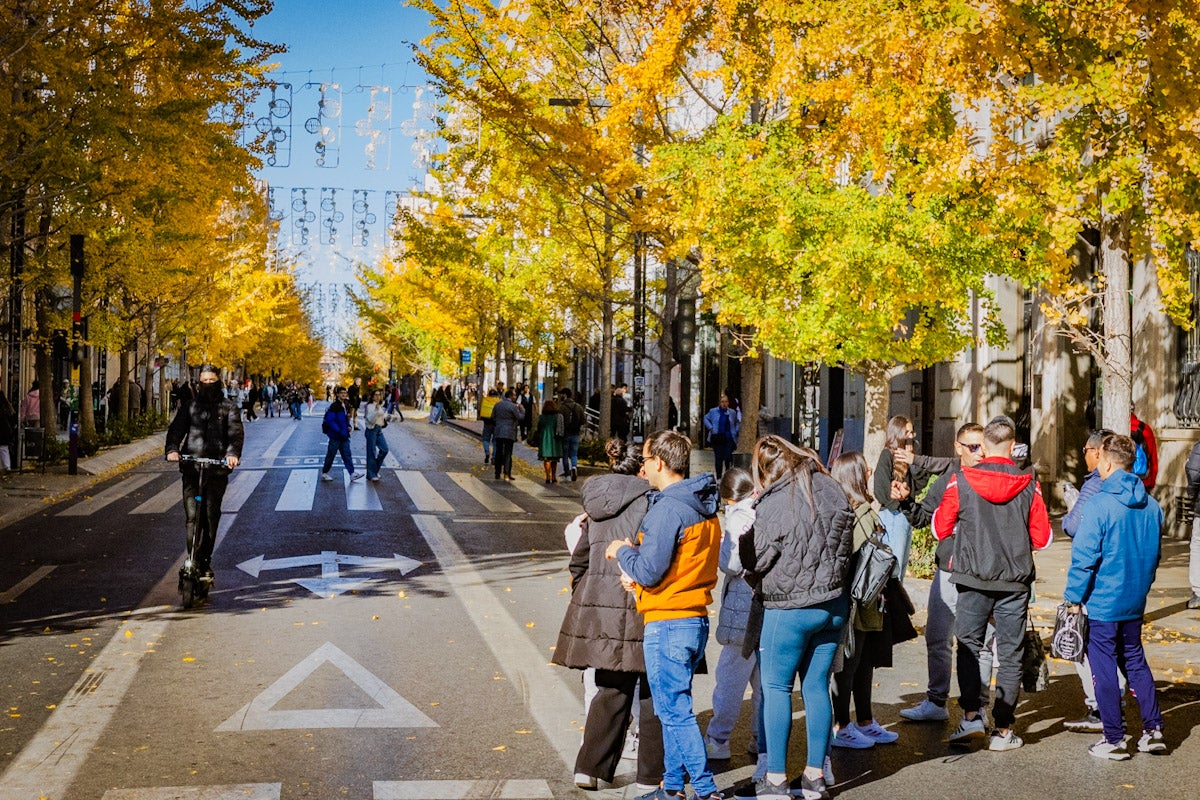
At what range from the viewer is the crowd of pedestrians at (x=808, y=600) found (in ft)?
18.6

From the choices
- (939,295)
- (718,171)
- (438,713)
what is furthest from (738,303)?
(438,713)

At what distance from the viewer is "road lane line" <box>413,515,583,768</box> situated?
23.4ft

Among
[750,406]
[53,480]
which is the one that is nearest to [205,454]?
[53,480]

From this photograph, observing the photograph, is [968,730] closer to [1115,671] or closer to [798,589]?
[1115,671]

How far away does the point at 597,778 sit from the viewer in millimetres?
6059

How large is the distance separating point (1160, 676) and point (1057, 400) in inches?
452

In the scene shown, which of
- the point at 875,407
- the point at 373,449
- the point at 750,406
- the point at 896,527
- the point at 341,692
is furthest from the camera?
the point at 373,449

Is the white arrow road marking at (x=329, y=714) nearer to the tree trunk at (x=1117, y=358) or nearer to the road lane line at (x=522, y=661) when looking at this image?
the road lane line at (x=522, y=661)

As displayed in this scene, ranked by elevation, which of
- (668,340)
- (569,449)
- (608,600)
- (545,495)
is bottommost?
(545,495)

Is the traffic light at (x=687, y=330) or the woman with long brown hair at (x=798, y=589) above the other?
→ the traffic light at (x=687, y=330)

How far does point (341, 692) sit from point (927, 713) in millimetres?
3328

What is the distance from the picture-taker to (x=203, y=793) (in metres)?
5.85

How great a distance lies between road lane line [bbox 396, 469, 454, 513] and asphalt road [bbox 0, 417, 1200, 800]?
4241 millimetres

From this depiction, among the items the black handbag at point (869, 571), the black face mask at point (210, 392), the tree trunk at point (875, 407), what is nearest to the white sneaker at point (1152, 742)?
the black handbag at point (869, 571)
